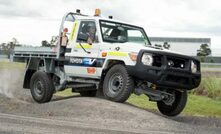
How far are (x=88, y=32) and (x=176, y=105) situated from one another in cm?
321

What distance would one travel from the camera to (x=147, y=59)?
1135 cm

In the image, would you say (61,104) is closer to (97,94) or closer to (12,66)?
(97,94)

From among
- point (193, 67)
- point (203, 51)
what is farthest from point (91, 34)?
point (203, 51)

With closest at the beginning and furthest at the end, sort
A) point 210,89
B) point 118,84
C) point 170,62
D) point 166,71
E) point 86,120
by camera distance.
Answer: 1. point 86,120
2. point 166,71
3. point 170,62
4. point 118,84
5. point 210,89

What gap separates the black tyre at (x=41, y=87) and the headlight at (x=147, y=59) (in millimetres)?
3791

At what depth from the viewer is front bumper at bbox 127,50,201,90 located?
1123 cm

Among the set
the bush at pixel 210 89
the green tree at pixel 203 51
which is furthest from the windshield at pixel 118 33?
the green tree at pixel 203 51

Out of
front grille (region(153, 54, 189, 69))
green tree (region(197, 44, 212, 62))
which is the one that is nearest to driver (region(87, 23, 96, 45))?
front grille (region(153, 54, 189, 69))

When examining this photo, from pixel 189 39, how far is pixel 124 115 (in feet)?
222

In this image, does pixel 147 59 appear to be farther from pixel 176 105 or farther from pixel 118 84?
pixel 176 105

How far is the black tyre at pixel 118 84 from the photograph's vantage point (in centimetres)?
1159

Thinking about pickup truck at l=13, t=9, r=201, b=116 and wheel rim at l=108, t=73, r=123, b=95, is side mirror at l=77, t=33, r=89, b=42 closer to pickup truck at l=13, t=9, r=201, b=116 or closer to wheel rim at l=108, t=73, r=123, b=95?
pickup truck at l=13, t=9, r=201, b=116

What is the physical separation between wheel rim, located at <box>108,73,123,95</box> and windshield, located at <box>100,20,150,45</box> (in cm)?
127

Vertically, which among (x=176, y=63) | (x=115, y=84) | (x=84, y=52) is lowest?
(x=115, y=84)
